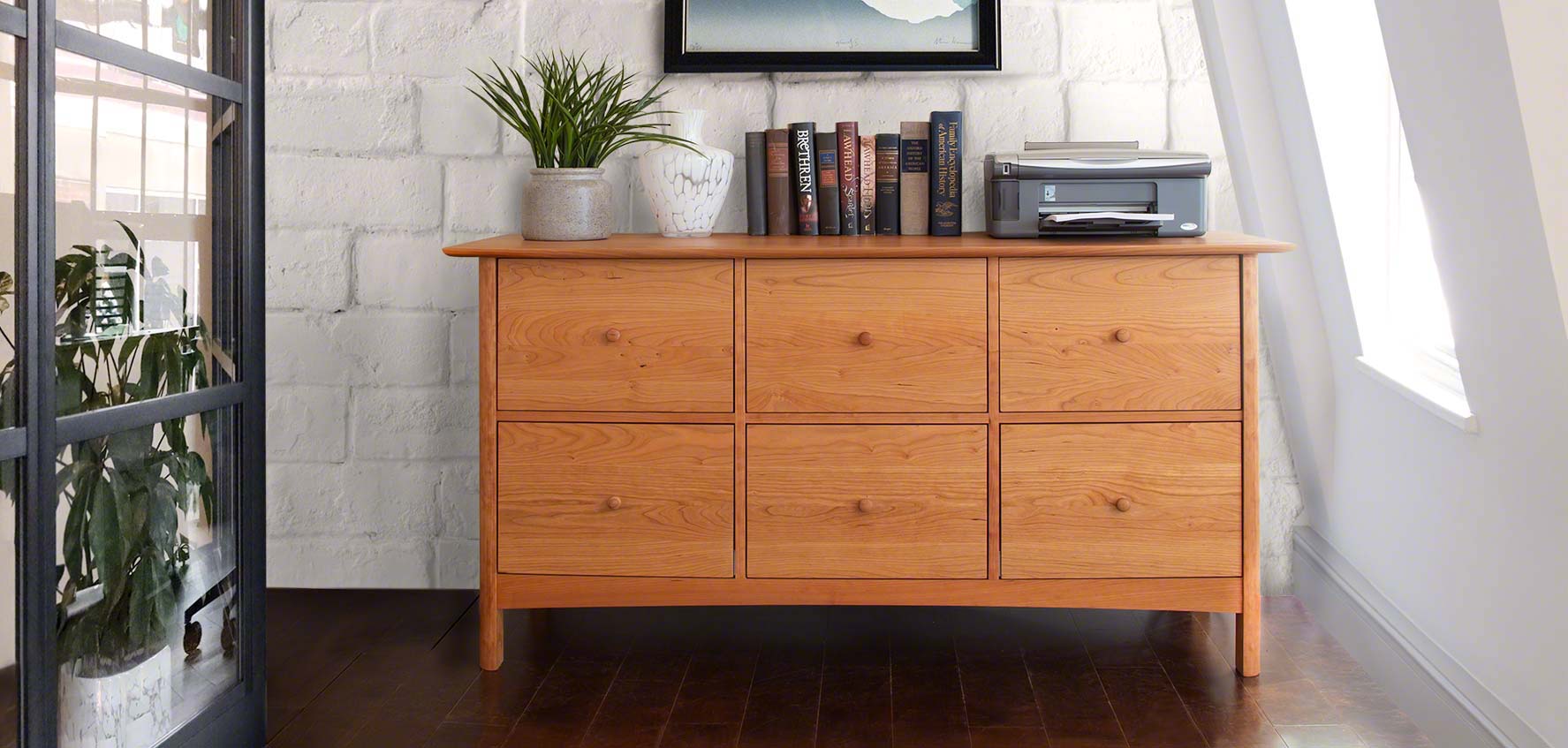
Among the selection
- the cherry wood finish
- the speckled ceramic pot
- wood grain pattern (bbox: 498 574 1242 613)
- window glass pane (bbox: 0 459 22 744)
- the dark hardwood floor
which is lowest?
the dark hardwood floor

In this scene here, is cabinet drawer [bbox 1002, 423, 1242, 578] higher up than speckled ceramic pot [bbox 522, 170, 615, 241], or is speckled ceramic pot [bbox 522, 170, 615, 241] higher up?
speckled ceramic pot [bbox 522, 170, 615, 241]

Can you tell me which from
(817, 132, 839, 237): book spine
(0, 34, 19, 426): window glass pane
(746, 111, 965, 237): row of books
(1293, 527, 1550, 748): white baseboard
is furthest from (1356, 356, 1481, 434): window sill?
(0, 34, 19, 426): window glass pane

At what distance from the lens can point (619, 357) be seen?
6.88ft

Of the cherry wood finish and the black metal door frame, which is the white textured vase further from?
the black metal door frame

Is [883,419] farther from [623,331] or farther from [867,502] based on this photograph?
[623,331]

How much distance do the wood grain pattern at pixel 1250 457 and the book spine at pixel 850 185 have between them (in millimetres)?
760

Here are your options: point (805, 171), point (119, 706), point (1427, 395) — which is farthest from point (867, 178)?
point (119, 706)

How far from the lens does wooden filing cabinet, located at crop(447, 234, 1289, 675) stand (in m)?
2.06

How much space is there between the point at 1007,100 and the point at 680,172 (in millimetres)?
732

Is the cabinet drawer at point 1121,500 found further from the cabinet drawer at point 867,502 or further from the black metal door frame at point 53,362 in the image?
the black metal door frame at point 53,362

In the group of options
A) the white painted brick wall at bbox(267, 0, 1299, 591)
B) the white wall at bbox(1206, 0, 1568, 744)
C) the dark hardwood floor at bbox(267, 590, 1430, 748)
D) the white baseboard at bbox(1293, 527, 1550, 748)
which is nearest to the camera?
the white wall at bbox(1206, 0, 1568, 744)

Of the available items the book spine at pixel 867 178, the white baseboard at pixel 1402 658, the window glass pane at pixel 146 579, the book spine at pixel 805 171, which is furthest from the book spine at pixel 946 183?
the window glass pane at pixel 146 579

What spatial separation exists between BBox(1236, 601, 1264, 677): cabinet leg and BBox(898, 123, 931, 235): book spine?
951 mm

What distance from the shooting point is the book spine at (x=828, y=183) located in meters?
2.42
